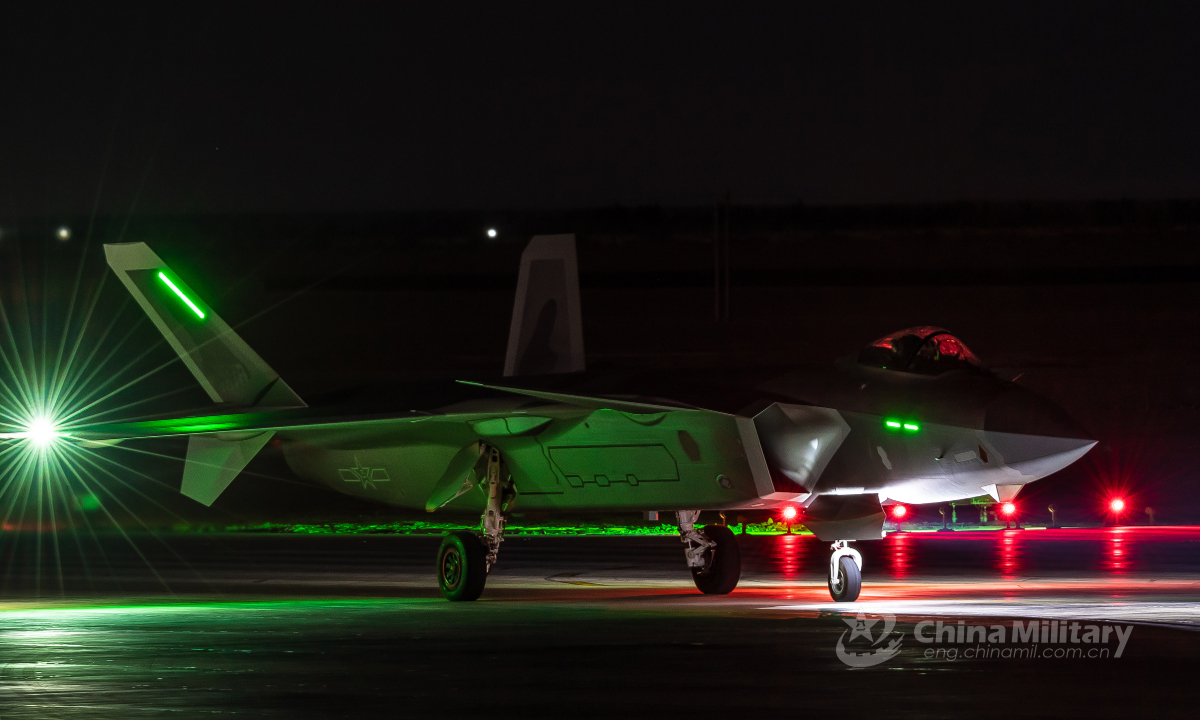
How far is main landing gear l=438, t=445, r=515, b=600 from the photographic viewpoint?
1584 centimetres

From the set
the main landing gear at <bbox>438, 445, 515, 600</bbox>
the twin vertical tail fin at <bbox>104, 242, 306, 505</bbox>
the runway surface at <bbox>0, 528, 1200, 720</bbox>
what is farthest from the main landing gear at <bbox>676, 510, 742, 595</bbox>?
the twin vertical tail fin at <bbox>104, 242, 306, 505</bbox>

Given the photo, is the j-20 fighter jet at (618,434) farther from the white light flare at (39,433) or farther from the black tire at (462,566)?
the white light flare at (39,433)

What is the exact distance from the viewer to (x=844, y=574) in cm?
1411

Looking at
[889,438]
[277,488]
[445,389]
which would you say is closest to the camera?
[889,438]

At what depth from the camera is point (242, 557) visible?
2539 cm

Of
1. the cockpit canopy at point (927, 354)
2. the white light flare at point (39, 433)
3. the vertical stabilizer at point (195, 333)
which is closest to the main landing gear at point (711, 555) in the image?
the cockpit canopy at point (927, 354)

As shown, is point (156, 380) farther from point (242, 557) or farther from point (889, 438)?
point (889, 438)

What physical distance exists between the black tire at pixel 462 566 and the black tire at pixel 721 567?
107 inches

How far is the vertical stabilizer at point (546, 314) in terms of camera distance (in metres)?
19.5

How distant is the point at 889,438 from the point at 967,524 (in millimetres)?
22819

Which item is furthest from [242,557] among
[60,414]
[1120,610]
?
[1120,610]

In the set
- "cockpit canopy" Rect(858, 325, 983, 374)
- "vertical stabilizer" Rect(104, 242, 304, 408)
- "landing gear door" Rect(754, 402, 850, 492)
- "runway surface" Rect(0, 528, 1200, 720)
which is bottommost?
"runway surface" Rect(0, 528, 1200, 720)

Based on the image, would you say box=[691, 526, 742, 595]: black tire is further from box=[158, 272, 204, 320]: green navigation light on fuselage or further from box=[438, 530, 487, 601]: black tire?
box=[158, 272, 204, 320]: green navigation light on fuselage

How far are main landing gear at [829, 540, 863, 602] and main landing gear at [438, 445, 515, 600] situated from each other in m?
4.04
